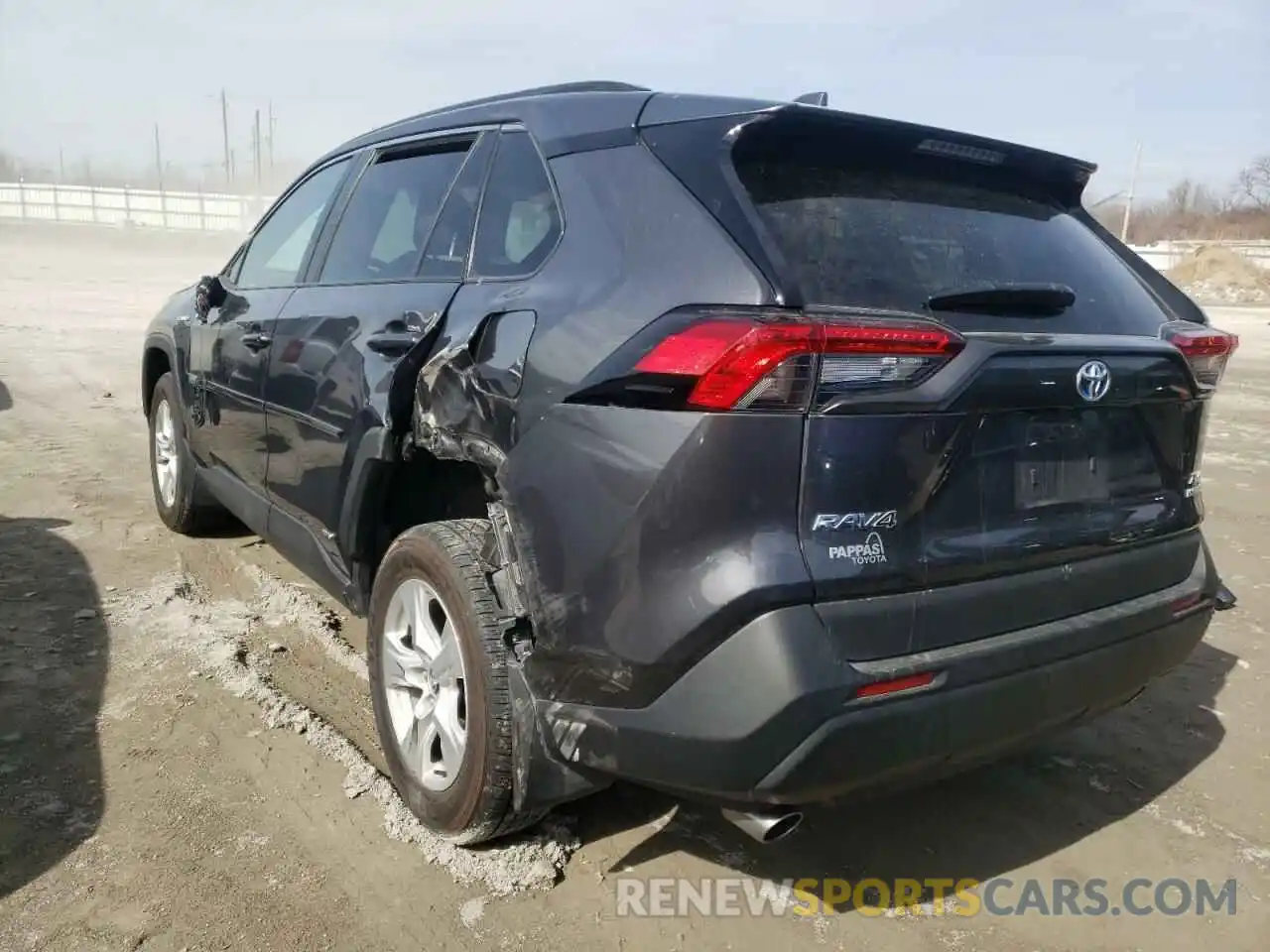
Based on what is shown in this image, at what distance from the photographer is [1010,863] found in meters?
2.63

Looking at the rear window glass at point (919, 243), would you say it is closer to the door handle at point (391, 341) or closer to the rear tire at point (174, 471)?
the door handle at point (391, 341)

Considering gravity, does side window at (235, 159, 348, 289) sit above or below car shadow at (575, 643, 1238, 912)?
above

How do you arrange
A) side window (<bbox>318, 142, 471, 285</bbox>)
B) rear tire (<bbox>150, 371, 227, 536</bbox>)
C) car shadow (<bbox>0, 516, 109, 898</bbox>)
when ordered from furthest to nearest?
rear tire (<bbox>150, 371, 227, 536</bbox>) → side window (<bbox>318, 142, 471, 285</bbox>) → car shadow (<bbox>0, 516, 109, 898</bbox>)

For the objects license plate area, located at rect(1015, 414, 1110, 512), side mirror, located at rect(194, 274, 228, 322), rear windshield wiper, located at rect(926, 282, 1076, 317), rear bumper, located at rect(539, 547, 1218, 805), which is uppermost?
rear windshield wiper, located at rect(926, 282, 1076, 317)

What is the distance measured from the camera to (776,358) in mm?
1856

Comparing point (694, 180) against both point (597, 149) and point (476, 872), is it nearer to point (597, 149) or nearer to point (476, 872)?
point (597, 149)

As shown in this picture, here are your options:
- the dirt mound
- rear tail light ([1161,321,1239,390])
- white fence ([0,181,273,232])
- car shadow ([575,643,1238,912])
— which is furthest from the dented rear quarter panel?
white fence ([0,181,273,232])

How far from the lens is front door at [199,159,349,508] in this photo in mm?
3758

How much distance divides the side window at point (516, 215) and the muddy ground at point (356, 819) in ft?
5.09

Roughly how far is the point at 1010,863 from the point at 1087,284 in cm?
155

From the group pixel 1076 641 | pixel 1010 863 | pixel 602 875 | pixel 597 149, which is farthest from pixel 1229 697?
pixel 597 149

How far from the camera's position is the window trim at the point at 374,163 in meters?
2.90

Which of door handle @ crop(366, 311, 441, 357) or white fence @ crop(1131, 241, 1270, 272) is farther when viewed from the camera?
white fence @ crop(1131, 241, 1270, 272)

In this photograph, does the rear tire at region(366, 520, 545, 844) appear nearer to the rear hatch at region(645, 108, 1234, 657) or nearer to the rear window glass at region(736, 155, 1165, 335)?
the rear hatch at region(645, 108, 1234, 657)
